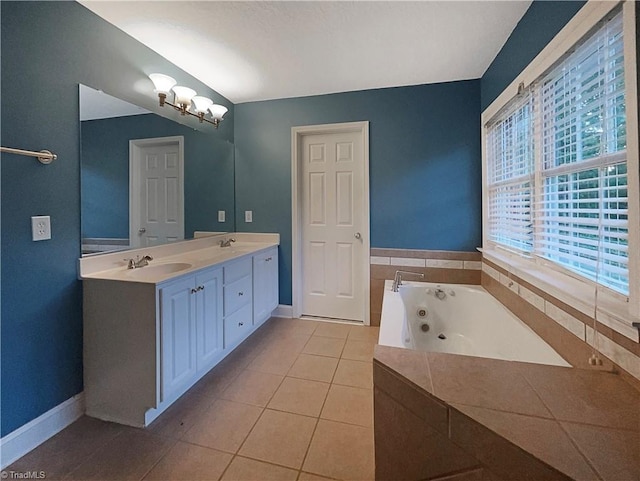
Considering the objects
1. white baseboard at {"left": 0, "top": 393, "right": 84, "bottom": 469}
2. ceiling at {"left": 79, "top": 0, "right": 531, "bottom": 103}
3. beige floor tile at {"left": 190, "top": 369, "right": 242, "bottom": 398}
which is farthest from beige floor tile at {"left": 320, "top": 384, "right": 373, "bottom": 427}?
ceiling at {"left": 79, "top": 0, "right": 531, "bottom": 103}

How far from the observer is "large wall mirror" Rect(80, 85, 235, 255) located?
68.7 inches

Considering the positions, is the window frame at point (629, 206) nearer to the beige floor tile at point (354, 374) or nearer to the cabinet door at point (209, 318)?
the beige floor tile at point (354, 374)

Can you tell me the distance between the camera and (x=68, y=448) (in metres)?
1.41

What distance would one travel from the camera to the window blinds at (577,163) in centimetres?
104

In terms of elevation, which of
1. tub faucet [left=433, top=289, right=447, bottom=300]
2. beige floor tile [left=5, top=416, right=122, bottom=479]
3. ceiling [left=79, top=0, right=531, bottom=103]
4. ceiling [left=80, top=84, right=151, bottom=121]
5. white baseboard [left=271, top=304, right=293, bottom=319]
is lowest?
beige floor tile [left=5, top=416, right=122, bottom=479]

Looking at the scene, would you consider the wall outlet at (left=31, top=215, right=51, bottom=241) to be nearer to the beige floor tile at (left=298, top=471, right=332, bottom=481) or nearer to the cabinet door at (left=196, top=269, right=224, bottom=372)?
the cabinet door at (left=196, top=269, right=224, bottom=372)

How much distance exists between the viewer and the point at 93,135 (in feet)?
5.74

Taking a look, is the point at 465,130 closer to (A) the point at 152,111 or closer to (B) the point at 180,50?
(B) the point at 180,50

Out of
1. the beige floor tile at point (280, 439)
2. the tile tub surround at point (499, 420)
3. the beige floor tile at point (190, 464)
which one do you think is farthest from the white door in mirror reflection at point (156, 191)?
the tile tub surround at point (499, 420)

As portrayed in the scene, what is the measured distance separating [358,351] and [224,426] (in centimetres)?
120

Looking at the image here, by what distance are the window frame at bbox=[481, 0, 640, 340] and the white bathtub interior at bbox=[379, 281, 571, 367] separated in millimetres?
385

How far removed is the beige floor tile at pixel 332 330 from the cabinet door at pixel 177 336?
1.26 metres

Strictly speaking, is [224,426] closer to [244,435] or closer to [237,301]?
[244,435]

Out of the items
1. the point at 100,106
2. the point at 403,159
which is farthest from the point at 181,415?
the point at 403,159
